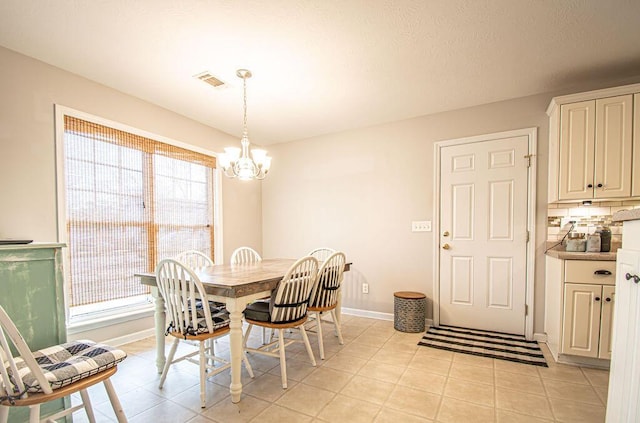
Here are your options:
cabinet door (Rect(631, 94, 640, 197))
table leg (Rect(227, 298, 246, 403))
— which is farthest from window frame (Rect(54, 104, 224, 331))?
cabinet door (Rect(631, 94, 640, 197))

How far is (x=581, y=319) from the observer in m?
2.25

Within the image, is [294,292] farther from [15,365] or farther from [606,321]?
[606,321]

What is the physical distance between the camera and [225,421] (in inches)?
66.1

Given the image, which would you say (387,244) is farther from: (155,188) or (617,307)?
(155,188)

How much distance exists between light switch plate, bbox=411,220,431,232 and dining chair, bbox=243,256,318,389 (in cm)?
167

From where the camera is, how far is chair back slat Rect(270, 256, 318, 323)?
2.02 metres

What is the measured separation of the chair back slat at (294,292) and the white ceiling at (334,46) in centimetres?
161

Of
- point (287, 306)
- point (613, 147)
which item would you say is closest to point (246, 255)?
point (287, 306)

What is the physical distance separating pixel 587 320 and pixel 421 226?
1.61 metres

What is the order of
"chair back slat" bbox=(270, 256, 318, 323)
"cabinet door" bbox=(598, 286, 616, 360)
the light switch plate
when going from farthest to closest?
the light switch plate → "cabinet door" bbox=(598, 286, 616, 360) → "chair back slat" bbox=(270, 256, 318, 323)

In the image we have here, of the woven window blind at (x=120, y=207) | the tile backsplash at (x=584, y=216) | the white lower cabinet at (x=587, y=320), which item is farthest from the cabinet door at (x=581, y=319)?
the woven window blind at (x=120, y=207)

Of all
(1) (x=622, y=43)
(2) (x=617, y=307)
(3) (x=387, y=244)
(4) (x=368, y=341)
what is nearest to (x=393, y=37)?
(1) (x=622, y=43)

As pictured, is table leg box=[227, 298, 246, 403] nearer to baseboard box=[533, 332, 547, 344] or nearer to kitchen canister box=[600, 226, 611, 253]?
baseboard box=[533, 332, 547, 344]

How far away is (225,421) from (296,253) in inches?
105
